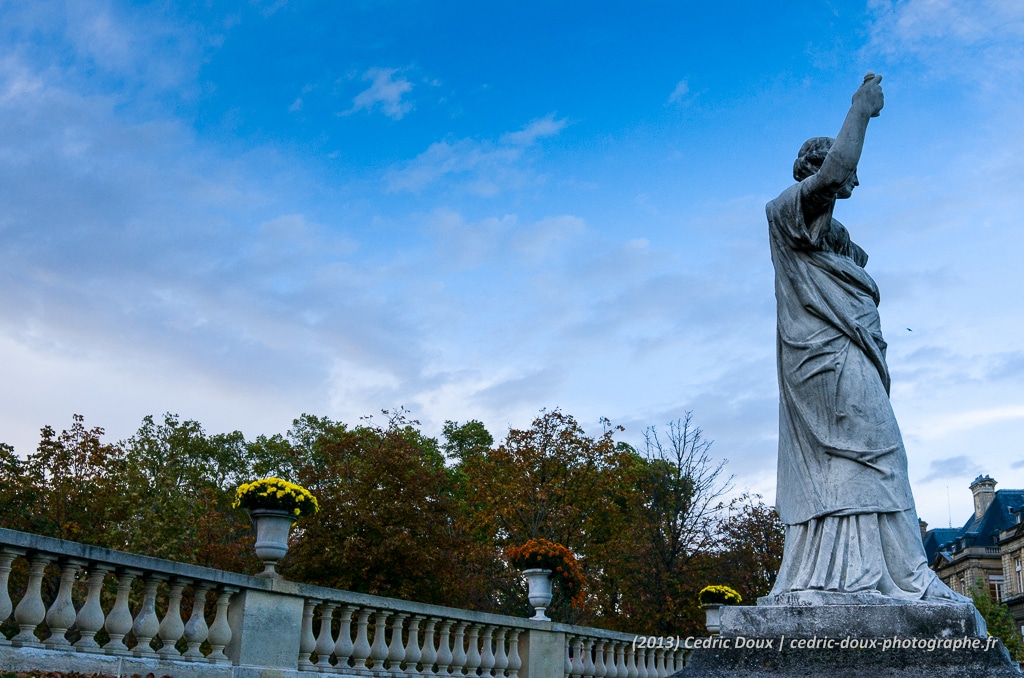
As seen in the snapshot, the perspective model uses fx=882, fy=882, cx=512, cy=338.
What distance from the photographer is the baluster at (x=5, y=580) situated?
5766 millimetres

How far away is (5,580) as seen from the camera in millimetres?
5906

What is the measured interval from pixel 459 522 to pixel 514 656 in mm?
15741

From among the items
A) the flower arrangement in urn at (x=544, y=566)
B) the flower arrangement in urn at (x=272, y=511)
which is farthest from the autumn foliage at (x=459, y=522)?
the flower arrangement in urn at (x=272, y=511)

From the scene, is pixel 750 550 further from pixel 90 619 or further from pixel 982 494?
pixel 982 494

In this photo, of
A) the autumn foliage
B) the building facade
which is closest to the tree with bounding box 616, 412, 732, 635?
the autumn foliage

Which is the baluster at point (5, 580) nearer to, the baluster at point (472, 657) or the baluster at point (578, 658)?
the baluster at point (472, 657)

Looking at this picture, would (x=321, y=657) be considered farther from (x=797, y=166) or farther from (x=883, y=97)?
(x=883, y=97)

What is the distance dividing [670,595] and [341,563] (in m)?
10.1

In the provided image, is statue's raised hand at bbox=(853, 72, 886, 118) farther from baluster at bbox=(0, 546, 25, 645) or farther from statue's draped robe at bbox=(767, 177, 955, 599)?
baluster at bbox=(0, 546, 25, 645)

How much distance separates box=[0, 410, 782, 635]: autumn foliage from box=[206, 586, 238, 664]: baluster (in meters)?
5.98

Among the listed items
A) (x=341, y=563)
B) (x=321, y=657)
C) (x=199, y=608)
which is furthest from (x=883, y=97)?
(x=341, y=563)

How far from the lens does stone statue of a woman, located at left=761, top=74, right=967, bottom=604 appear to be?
5.22 m

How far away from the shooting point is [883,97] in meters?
5.74

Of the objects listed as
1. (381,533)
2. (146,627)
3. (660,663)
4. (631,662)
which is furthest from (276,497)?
(381,533)
